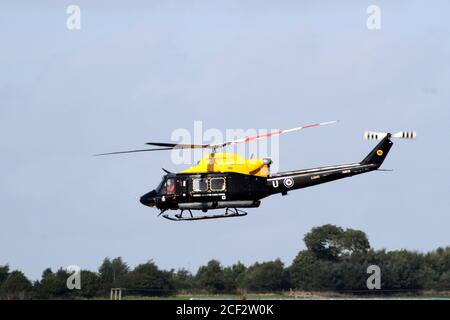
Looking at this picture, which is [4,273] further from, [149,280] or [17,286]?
[149,280]

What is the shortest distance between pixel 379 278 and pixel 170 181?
16.3 m

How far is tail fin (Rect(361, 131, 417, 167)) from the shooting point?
200 feet

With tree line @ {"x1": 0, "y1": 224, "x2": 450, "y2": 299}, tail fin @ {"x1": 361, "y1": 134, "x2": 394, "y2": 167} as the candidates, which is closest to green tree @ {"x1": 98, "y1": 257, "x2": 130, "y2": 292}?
tree line @ {"x1": 0, "y1": 224, "x2": 450, "y2": 299}

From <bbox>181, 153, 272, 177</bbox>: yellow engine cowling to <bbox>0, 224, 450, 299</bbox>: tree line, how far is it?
12.4 meters

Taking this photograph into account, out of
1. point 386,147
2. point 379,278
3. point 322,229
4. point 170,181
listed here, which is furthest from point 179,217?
point 322,229

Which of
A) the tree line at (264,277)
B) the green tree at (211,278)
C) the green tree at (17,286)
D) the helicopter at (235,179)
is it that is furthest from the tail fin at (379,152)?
the green tree at (17,286)

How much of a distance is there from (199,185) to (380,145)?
8.67 m

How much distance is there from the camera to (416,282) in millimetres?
73125

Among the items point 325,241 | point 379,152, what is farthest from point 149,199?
point 325,241

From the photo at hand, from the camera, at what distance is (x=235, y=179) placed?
197 ft

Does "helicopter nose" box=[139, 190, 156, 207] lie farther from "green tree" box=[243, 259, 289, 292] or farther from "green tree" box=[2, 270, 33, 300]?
"green tree" box=[243, 259, 289, 292]

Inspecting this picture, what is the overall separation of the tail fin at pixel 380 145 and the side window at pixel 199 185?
7.33 meters
